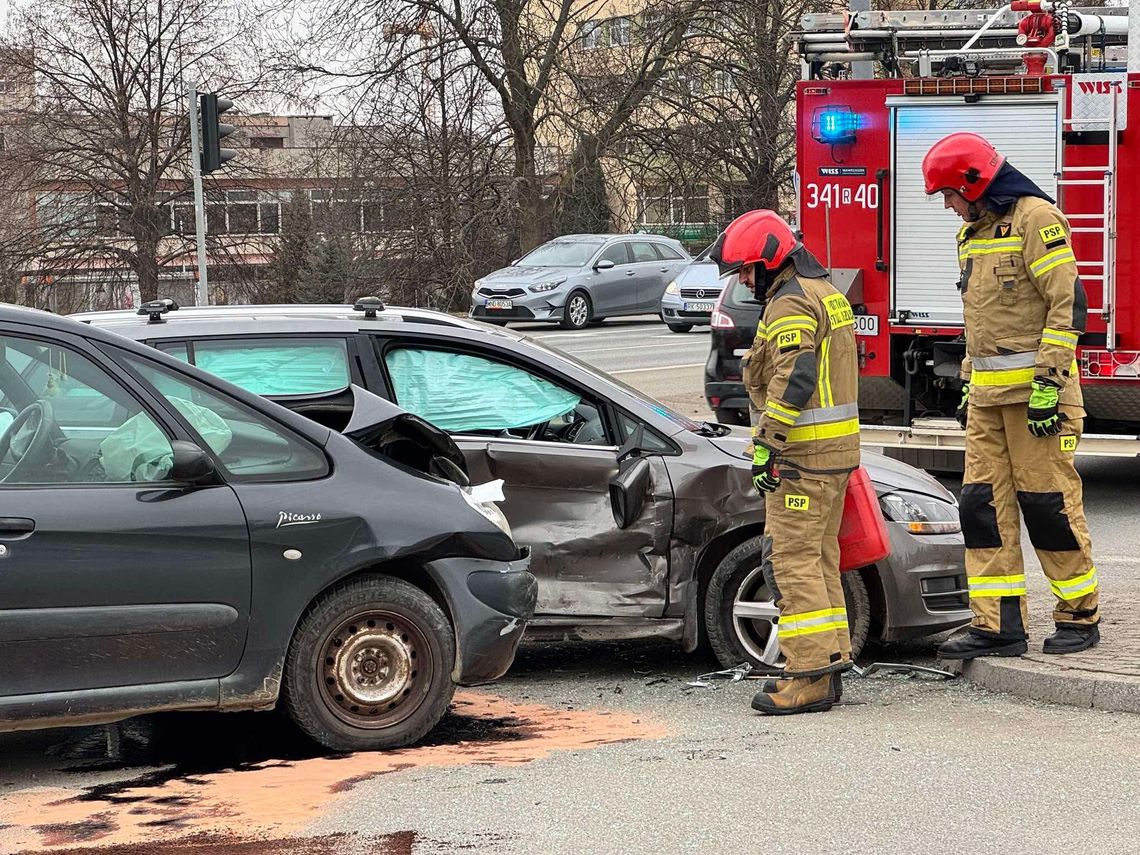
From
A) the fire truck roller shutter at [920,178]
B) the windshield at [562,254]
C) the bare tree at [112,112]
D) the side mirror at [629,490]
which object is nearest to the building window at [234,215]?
the bare tree at [112,112]

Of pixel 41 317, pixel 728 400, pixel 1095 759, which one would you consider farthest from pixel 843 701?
pixel 728 400

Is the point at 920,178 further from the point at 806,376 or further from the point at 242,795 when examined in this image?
the point at 242,795

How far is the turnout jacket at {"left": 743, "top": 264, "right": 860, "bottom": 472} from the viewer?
228 inches

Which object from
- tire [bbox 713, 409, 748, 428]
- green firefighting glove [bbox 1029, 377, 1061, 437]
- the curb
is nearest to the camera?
the curb

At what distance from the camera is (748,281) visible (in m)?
6.02

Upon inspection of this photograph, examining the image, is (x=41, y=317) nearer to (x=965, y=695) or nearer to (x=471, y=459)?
(x=471, y=459)

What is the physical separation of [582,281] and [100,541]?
74.8ft

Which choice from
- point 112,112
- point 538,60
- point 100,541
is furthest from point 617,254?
point 100,541

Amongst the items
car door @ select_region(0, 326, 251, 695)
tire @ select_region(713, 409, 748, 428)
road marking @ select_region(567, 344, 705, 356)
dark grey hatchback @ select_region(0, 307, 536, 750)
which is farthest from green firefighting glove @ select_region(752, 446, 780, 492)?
road marking @ select_region(567, 344, 705, 356)

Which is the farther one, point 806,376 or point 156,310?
point 156,310

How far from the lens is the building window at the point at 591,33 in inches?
1268

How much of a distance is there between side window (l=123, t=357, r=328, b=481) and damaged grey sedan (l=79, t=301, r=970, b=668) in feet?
2.84

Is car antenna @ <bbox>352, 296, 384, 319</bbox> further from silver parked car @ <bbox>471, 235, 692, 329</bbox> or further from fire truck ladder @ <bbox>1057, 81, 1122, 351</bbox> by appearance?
silver parked car @ <bbox>471, 235, 692, 329</bbox>

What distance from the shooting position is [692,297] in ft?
85.5
